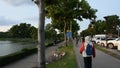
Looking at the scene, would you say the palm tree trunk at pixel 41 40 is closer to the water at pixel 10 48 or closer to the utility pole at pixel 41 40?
the utility pole at pixel 41 40

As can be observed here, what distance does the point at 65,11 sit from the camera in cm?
4619

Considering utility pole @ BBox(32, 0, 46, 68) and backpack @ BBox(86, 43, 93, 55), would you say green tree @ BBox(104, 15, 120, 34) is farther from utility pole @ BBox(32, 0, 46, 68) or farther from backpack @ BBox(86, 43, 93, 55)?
utility pole @ BBox(32, 0, 46, 68)

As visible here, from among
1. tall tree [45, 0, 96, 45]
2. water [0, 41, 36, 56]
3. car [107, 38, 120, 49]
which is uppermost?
tall tree [45, 0, 96, 45]

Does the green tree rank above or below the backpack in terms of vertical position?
above

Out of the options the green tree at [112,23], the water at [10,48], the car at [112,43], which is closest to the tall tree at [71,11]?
the car at [112,43]

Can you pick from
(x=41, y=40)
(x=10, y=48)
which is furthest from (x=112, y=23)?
(x=41, y=40)

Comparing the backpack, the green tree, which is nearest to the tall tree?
the backpack

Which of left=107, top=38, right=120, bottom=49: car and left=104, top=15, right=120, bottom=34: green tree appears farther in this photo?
left=104, top=15, right=120, bottom=34: green tree

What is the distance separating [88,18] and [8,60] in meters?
25.2

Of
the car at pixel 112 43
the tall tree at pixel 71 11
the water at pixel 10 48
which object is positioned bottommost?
the water at pixel 10 48

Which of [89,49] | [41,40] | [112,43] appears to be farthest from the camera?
[112,43]

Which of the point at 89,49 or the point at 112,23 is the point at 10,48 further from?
the point at 112,23

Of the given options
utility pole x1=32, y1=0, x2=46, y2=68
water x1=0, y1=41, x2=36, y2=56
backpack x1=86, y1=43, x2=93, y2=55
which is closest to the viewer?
utility pole x1=32, y1=0, x2=46, y2=68

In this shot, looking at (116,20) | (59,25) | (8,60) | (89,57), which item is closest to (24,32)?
(116,20)
